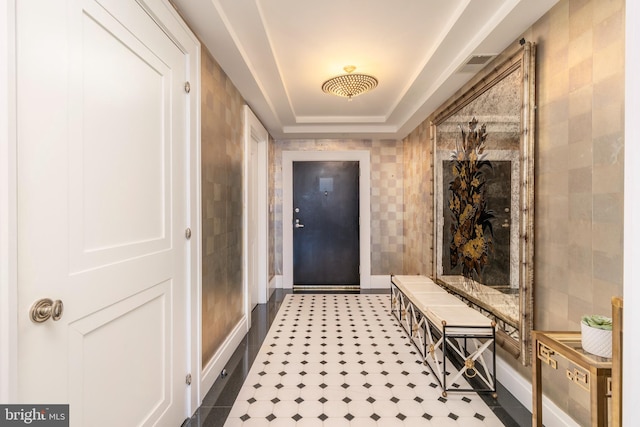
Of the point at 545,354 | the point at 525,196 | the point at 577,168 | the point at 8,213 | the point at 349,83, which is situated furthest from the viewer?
the point at 349,83

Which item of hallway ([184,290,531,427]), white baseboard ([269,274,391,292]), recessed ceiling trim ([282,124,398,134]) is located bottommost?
hallway ([184,290,531,427])

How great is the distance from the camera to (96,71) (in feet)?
3.63

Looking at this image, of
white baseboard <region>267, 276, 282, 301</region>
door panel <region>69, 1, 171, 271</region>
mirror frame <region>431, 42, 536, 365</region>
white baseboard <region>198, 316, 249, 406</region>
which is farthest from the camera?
white baseboard <region>267, 276, 282, 301</region>

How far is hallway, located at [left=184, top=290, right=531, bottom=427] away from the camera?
1820 millimetres

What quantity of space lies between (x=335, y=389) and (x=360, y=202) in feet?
10.1

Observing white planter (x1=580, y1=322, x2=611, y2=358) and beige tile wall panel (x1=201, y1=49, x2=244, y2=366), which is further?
beige tile wall panel (x1=201, y1=49, x2=244, y2=366)

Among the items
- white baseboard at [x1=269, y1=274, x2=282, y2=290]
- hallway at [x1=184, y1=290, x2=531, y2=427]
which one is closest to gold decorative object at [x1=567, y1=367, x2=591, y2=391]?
hallway at [x1=184, y1=290, x2=531, y2=427]

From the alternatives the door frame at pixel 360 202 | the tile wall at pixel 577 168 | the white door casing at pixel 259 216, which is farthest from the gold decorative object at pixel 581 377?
the door frame at pixel 360 202

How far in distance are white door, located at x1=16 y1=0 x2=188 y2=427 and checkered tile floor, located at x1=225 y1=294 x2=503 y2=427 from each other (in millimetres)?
622

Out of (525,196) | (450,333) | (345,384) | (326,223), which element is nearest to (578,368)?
(450,333)

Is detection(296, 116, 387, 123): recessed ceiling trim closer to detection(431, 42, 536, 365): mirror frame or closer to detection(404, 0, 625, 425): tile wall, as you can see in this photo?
detection(431, 42, 536, 365): mirror frame

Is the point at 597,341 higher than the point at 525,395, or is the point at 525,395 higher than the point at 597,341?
the point at 597,341

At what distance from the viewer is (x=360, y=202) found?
15.8 ft
